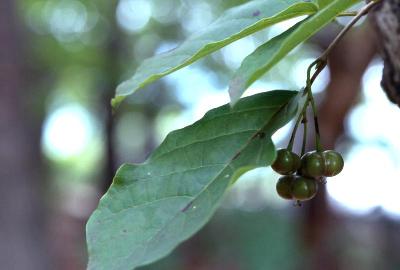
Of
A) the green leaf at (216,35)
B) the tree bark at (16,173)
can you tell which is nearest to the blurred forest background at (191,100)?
the tree bark at (16,173)

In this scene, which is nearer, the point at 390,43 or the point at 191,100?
the point at 390,43

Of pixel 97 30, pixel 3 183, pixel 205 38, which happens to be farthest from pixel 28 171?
pixel 97 30

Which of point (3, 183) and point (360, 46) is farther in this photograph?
point (360, 46)

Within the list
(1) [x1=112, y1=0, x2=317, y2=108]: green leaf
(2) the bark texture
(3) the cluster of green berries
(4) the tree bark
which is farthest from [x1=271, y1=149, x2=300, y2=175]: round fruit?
(4) the tree bark

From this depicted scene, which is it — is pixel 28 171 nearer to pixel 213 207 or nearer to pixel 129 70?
pixel 213 207

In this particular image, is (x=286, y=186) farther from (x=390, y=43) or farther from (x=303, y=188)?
(x=390, y=43)

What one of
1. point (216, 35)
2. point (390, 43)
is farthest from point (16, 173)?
point (216, 35)

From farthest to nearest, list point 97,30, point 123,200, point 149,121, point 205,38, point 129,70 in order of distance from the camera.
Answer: point 149,121
point 97,30
point 129,70
point 205,38
point 123,200

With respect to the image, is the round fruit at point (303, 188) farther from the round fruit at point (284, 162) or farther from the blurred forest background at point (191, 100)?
the blurred forest background at point (191, 100)
